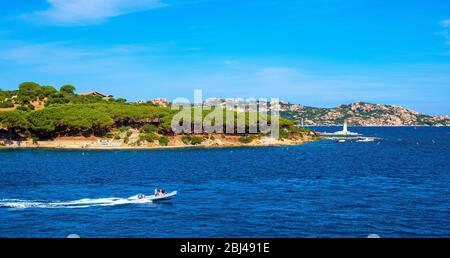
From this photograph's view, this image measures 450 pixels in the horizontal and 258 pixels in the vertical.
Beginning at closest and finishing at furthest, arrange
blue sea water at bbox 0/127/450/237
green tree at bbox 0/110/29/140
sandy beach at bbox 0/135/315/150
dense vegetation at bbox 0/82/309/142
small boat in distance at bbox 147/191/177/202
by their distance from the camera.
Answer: blue sea water at bbox 0/127/450/237 → small boat in distance at bbox 147/191/177/202 → green tree at bbox 0/110/29/140 → sandy beach at bbox 0/135/315/150 → dense vegetation at bbox 0/82/309/142

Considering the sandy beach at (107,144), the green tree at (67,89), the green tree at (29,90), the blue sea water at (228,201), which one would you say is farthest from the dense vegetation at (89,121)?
the blue sea water at (228,201)

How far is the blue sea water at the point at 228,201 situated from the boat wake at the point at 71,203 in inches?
3.9

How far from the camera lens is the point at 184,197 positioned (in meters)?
50.2

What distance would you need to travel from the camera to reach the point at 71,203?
4612cm

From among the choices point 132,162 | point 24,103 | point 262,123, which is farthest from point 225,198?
point 24,103

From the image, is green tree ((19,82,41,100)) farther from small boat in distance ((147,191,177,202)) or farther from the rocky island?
small boat in distance ((147,191,177,202))

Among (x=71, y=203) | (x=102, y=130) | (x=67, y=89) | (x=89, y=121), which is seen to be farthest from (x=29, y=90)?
(x=71, y=203)

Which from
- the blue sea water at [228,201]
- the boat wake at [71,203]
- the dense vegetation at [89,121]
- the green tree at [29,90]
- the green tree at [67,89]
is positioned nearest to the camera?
the blue sea water at [228,201]

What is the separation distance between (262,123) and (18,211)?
370 feet

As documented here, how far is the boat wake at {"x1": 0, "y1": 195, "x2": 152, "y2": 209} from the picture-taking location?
44.7 meters

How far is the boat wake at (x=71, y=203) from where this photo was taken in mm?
44684

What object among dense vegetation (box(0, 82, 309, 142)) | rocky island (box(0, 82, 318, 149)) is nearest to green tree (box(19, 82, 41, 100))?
dense vegetation (box(0, 82, 309, 142))

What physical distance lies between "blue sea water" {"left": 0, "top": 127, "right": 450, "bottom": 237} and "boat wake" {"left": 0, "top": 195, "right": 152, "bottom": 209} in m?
0.10

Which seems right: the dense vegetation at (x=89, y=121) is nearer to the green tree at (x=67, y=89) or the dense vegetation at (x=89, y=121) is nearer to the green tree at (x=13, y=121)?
the green tree at (x=13, y=121)
